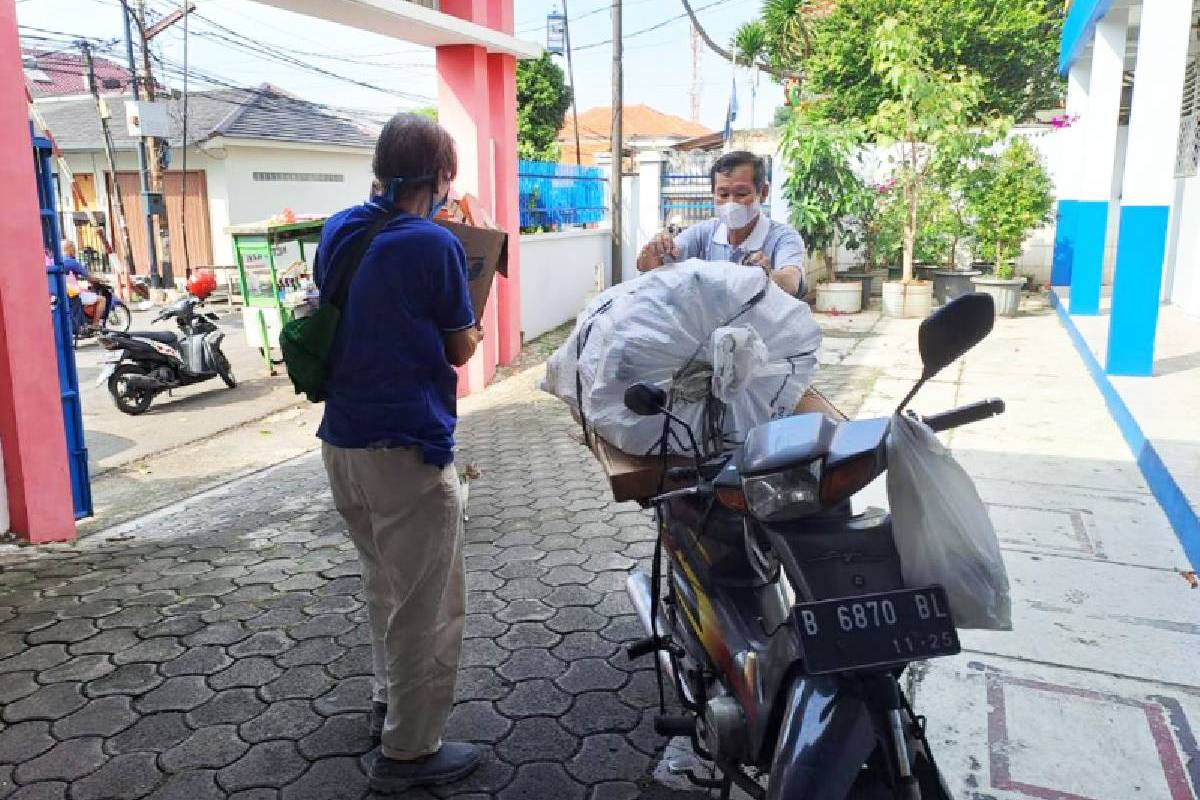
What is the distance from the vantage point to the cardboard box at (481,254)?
312 centimetres

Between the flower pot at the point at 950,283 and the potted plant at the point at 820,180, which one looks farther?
the flower pot at the point at 950,283

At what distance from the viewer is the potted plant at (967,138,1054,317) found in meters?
11.1

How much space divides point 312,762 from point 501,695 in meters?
0.63

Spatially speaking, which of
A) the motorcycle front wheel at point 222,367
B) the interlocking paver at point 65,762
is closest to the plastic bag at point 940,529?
the interlocking paver at point 65,762

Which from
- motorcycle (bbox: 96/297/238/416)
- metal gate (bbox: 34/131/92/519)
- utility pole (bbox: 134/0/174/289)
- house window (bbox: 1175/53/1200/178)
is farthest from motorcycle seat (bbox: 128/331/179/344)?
utility pole (bbox: 134/0/174/289)

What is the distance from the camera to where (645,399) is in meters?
2.17

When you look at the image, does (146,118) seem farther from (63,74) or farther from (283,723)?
(63,74)

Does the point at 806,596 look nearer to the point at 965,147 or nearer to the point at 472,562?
the point at 472,562

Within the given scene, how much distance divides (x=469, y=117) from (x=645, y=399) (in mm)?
6593

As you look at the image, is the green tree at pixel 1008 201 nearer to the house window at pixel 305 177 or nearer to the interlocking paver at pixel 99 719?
the interlocking paver at pixel 99 719

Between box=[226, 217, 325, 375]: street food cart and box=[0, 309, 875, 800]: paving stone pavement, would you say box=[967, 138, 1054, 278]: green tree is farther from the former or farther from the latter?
box=[0, 309, 875, 800]: paving stone pavement

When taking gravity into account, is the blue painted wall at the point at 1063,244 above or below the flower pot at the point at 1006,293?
above

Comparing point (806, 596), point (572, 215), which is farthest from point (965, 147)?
Answer: point (806, 596)

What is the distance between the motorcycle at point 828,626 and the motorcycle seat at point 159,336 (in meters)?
8.10
